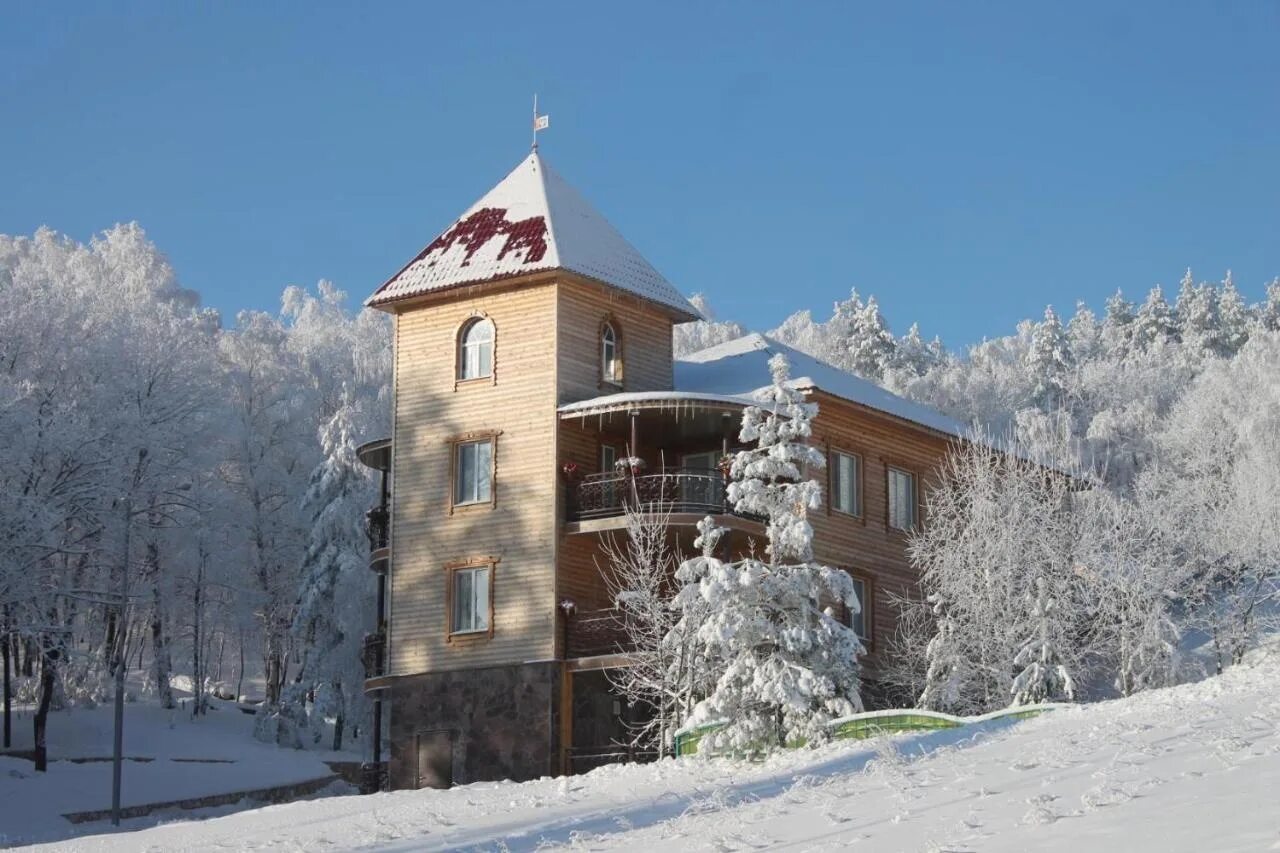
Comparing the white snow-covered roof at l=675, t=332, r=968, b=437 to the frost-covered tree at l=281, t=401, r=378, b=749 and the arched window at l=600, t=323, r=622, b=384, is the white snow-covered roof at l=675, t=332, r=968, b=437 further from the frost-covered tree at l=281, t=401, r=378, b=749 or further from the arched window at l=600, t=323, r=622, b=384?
the frost-covered tree at l=281, t=401, r=378, b=749

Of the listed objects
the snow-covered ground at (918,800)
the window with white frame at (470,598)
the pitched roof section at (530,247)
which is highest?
the pitched roof section at (530,247)

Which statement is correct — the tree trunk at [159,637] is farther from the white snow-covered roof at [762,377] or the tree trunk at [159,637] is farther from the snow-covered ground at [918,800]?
the snow-covered ground at [918,800]

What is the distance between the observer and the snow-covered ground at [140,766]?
154 feet

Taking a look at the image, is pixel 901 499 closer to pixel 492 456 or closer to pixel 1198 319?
pixel 492 456

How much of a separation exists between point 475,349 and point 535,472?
3448 mm

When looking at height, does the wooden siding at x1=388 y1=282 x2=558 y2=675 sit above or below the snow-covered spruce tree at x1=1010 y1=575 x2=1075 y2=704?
above

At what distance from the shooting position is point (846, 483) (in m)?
41.4

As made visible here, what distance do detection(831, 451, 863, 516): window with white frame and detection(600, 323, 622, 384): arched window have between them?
5.08 m

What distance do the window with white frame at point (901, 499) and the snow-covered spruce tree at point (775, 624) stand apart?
12.2 m

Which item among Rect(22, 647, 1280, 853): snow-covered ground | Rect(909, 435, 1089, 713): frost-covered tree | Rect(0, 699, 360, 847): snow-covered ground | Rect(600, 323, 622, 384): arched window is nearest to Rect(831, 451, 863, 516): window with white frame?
Rect(909, 435, 1089, 713): frost-covered tree

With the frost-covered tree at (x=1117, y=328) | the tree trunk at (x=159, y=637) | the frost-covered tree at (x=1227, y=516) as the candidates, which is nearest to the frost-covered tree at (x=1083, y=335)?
the frost-covered tree at (x=1117, y=328)

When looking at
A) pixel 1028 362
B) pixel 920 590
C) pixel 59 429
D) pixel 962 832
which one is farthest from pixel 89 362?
pixel 1028 362

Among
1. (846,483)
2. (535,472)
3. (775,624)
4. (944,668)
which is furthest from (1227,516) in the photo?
(775,624)

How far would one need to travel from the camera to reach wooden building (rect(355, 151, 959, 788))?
37312 mm
